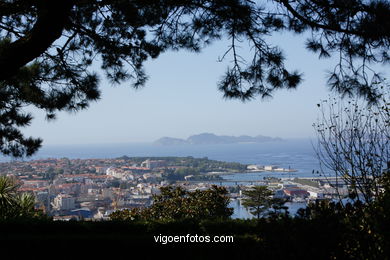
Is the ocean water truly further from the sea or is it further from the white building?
the white building

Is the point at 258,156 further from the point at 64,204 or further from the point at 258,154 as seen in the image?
the point at 64,204

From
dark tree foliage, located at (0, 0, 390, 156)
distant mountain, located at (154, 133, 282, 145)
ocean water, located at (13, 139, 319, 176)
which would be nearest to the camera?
dark tree foliage, located at (0, 0, 390, 156)

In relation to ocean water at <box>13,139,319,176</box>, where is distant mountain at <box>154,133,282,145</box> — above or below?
above

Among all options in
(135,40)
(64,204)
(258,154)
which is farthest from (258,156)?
(135,40)

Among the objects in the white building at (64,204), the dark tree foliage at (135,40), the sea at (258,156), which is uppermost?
the dark tree foliage at (135,40)

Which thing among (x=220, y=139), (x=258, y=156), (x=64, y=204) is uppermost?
(x=220, y=139)

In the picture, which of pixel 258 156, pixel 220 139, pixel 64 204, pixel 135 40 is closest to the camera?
pixel 135 40

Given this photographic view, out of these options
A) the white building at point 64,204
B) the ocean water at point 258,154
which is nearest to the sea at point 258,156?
the ocean water at point 258,154

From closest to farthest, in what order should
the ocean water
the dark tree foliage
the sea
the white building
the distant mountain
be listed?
the dark tree foliage, the sea, the white building, the ocean water, the distant mountain

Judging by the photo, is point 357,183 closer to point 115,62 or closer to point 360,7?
point 360,7

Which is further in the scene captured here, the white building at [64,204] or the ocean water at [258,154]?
the ocean water at [258,154]

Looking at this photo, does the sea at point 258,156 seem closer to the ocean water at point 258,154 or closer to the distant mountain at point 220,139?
the ocean water at point 258,154

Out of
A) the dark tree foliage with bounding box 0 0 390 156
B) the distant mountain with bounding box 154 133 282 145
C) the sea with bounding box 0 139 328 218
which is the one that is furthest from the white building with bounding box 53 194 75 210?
the distant mountain with bounding box 154 133 282 145

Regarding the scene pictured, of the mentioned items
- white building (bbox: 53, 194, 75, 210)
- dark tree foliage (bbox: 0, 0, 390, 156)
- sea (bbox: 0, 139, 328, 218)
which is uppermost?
dark tree foliage (bbox: 0, 0, 390, 156)
